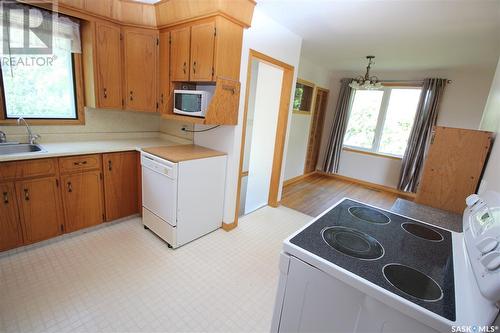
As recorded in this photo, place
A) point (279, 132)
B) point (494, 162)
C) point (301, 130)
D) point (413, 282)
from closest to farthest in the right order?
point (413, 282)
point (494, 162)
point (279, 132)
point (301, 130)

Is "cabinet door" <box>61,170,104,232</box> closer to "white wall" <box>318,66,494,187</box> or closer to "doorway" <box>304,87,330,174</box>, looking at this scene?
"doorway" <box>304,87,330,174</box>

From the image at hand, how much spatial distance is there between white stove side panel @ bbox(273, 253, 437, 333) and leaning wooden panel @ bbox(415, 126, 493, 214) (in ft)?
7.18

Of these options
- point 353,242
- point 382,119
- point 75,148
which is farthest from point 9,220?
point 382,119

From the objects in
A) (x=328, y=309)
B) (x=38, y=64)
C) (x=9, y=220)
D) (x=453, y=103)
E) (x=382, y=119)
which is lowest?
(x=9, y=220)

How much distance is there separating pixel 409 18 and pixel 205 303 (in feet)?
10.5

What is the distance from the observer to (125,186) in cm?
271

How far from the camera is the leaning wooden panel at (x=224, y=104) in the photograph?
227 cm

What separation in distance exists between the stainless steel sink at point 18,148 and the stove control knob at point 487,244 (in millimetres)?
3034

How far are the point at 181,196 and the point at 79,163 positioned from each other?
1.07m

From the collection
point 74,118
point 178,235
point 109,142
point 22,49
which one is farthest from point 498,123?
point 22,49

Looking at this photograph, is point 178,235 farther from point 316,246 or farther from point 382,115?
point 382,115

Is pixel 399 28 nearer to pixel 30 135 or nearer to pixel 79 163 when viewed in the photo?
pixel 79 163

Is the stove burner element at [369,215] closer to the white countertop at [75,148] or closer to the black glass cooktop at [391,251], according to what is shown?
the black glass cooktop at [391,251]

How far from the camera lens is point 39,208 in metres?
2.14
